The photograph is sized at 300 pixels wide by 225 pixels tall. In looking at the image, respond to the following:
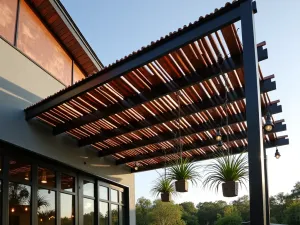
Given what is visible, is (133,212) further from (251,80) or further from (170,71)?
(251,80)

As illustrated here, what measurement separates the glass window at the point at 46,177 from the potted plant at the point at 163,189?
2.09 m

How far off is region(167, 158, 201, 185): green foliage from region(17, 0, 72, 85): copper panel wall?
3.71 metres

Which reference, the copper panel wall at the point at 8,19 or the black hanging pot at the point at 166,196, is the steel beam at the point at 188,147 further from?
the copper panel wall at the point at 8,19

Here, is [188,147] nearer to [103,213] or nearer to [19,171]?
[103,213]

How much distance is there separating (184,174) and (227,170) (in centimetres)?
142

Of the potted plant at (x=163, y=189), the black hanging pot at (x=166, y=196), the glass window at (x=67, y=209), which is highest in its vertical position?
the potted plant at (x=163, y=189)

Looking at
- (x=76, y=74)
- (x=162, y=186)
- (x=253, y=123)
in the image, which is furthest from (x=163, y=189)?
(x=253, y=123)

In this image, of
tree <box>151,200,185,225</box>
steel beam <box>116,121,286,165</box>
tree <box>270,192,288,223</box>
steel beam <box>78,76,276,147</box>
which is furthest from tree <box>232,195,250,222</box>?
steel beam <box>78,76,276,147</box>

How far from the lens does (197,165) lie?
5.78 metres

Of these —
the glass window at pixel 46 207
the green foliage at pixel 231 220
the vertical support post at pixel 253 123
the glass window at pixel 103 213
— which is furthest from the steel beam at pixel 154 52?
the green foliage at pixel 231 220

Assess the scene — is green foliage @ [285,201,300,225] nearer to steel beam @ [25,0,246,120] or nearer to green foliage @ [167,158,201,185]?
green foliage @ [167,158,201,185]

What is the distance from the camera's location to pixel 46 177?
23.1 feet

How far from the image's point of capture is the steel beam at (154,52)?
418 cm

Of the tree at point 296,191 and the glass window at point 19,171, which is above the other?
the glass window at point 19,171
